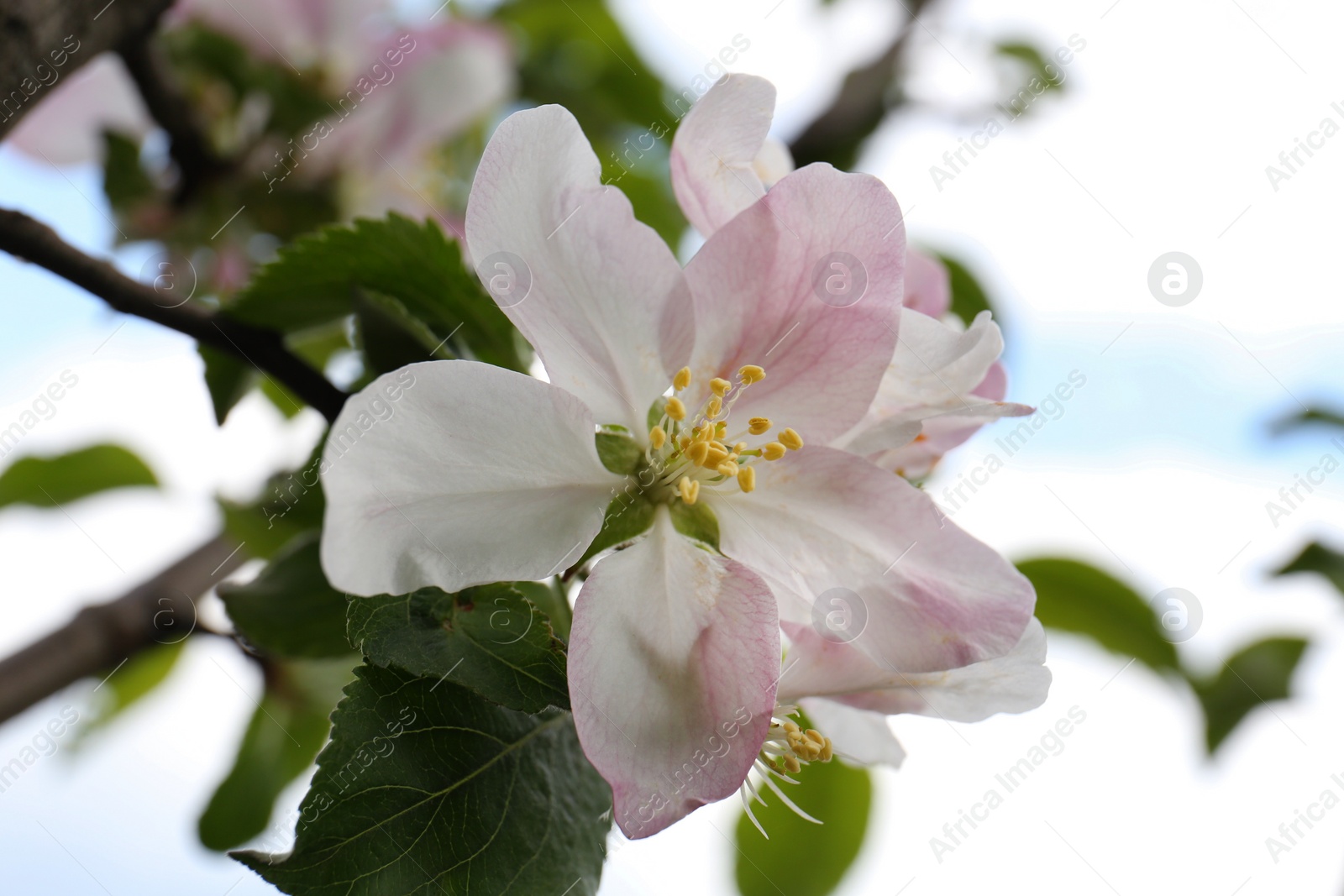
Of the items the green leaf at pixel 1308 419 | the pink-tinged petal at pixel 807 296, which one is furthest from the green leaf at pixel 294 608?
the green leaf at pixel 1308 419

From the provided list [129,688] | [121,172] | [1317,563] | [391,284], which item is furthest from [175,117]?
[1317,563]

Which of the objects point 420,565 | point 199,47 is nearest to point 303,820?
point 420,565

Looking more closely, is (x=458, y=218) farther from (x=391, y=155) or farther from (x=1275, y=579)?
(x=1275, y=579)

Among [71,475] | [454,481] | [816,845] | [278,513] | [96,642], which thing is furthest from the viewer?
[71,475]

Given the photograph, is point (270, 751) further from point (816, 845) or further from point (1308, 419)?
point (1308, 419)

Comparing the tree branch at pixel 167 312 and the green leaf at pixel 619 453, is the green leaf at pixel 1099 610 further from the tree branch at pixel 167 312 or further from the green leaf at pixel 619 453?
the tree branch at pixel 167 312

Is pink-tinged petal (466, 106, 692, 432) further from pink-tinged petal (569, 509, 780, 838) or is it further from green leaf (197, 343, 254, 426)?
green leaf (197, 343, 254, 426)
